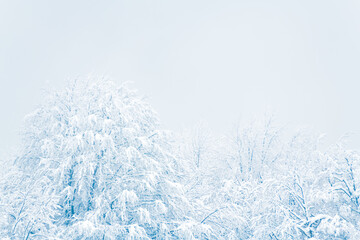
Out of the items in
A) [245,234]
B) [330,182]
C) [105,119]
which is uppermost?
[105,119]

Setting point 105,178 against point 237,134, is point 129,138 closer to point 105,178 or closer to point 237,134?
point 105,178

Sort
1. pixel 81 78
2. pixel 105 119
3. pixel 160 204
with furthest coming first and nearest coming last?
pixel 81 78, pixel 105 119, pixel 160 204

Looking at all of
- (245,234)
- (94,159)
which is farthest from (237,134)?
(94,159)

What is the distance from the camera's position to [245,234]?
42.3 feet

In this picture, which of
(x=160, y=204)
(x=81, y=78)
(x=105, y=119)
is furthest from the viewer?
(x=81, y=78)

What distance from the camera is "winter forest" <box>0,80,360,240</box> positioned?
9867 mm

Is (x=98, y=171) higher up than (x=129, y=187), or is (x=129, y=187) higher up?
(x=98, y=171)

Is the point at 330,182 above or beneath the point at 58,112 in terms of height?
beneath

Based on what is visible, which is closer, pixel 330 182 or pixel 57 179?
pixel 57 179

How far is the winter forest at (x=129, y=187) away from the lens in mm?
9867

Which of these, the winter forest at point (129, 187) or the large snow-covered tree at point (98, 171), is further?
the large snow-covered tree at point (98, 171)

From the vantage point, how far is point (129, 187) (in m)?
11.2

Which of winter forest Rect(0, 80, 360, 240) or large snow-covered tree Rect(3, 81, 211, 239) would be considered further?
large snow-covered tree Rect(3, 81, 211, 239)

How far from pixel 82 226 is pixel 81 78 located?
6.99 m
